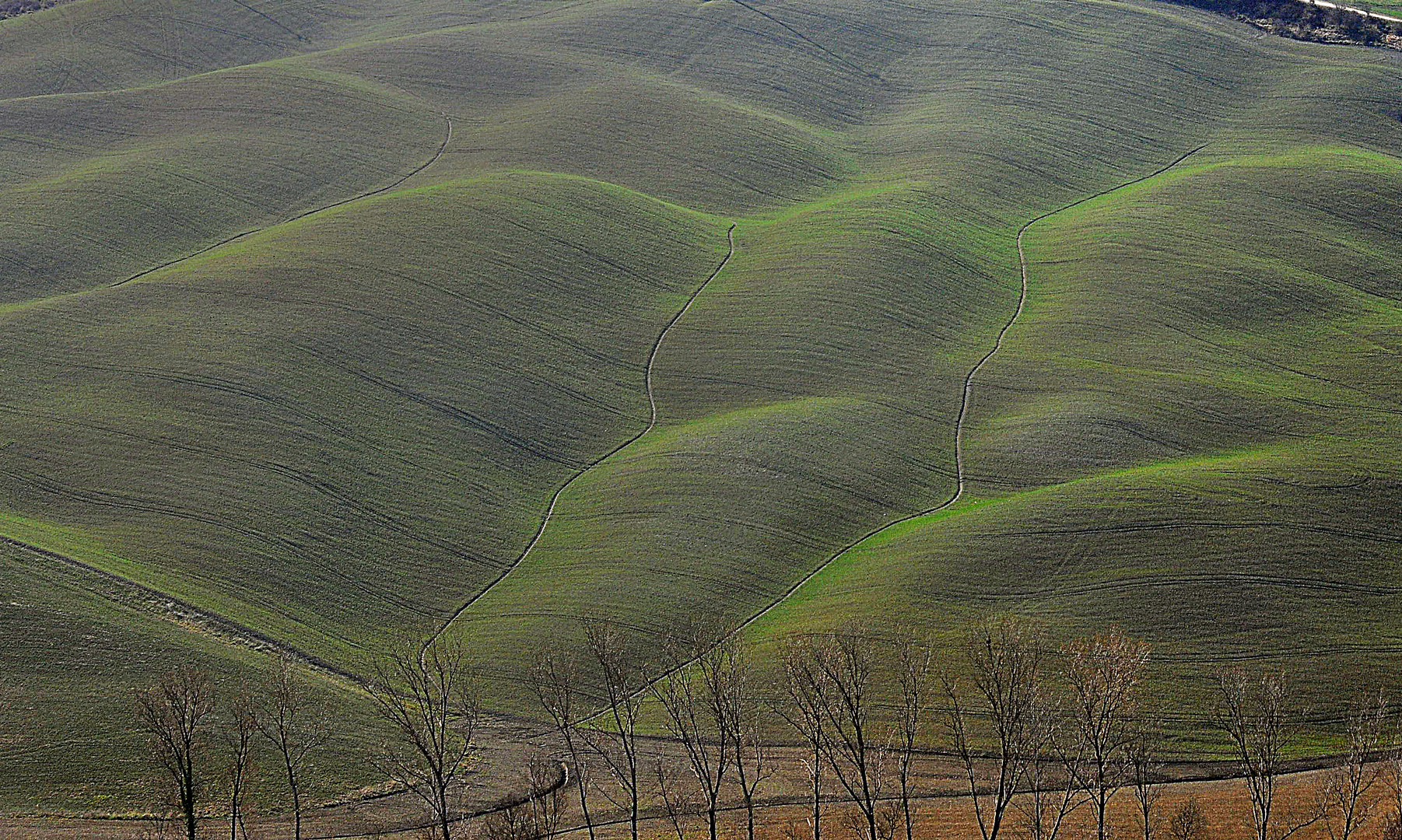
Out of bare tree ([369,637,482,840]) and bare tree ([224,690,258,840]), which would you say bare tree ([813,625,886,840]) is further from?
bare tree ([224,690,258,840])

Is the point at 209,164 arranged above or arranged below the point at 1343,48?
below

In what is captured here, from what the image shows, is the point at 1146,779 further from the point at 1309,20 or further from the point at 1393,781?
the point at 1309,20

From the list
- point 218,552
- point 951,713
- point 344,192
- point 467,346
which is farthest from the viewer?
point 344,192

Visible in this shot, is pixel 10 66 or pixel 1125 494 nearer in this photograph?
pixel 1125 494

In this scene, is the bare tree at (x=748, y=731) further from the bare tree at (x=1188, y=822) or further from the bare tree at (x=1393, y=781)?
the bare tree at (x=1393, y=781)

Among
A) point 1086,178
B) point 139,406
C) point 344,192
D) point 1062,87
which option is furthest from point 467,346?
point 1062,87

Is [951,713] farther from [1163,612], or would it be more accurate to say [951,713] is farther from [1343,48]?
[1343,48]

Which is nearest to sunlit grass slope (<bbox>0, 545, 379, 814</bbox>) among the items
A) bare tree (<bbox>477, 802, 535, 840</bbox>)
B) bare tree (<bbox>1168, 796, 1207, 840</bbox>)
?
bare tree (<bbox>477, 802, 535, 840</bbox>)
